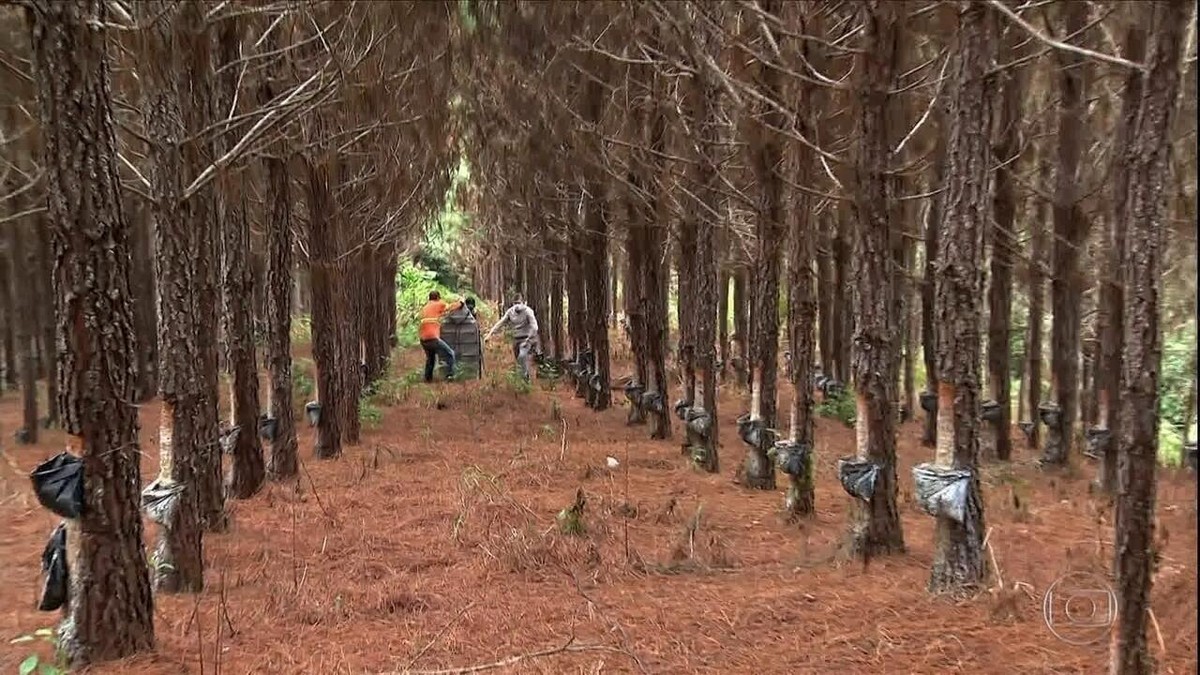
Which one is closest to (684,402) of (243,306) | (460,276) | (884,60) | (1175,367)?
(243,306)

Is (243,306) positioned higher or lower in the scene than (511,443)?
higher

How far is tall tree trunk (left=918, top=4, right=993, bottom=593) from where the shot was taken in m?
5.09

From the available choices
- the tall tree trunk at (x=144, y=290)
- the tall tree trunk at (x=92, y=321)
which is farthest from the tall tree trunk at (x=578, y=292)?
the tall tree trunk at (x=92, y=321)

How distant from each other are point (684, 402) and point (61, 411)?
28.7ft

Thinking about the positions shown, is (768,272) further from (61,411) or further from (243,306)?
(61,411)

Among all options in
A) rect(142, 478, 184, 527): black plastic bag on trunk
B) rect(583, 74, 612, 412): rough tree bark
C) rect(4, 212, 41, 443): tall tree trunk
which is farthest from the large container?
rect(142, 478, 184, 527): black plastic bag on trunk

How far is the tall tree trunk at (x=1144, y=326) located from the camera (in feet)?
10.4

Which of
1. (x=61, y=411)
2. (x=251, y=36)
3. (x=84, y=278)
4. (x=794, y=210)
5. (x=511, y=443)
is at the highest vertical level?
(x=251, y=36)

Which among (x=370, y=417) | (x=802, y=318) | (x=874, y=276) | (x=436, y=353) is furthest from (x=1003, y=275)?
(x=436, y=353)

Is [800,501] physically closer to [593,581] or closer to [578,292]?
[593,581]

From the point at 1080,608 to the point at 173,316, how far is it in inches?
214

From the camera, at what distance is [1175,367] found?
20.5 meters

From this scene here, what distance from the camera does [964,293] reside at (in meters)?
5.16

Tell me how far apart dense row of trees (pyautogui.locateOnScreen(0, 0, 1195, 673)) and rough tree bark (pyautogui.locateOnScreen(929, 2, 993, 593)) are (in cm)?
2
